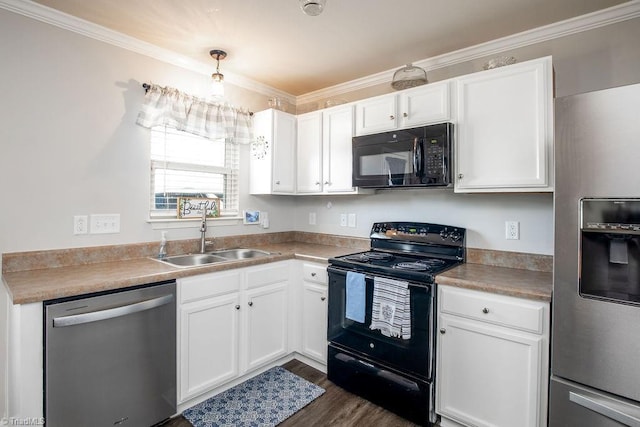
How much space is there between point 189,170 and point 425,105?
190 cm

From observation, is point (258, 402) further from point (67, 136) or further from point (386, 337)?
point (67, 136)

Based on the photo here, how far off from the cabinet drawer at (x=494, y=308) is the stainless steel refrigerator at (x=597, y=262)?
0.35ft

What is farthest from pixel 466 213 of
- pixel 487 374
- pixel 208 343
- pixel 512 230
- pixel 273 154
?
pixel 208 343

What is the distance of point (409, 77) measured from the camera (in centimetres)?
248

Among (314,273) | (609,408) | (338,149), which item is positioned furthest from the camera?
(338,149)

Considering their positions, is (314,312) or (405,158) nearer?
(405,158)

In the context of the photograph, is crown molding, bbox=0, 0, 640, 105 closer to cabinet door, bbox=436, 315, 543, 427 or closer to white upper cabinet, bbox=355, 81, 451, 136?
white upper cabinet, bbox=355, 81, 451, 136

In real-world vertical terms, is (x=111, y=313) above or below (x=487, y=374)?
above

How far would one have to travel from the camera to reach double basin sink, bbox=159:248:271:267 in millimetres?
2480

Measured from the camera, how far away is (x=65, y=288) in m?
1.51

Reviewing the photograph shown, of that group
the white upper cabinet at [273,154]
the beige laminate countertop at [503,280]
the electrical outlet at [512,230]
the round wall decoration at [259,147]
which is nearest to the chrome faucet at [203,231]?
the white upper cabinet at [273,154]

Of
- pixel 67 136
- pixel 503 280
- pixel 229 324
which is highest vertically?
pixel 67 136

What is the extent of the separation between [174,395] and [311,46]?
8.15ft

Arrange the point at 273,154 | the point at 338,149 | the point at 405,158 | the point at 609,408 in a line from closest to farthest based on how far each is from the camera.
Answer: the point at 609,408
the point at 405,158
the point at 338,149
the point at 273,154
